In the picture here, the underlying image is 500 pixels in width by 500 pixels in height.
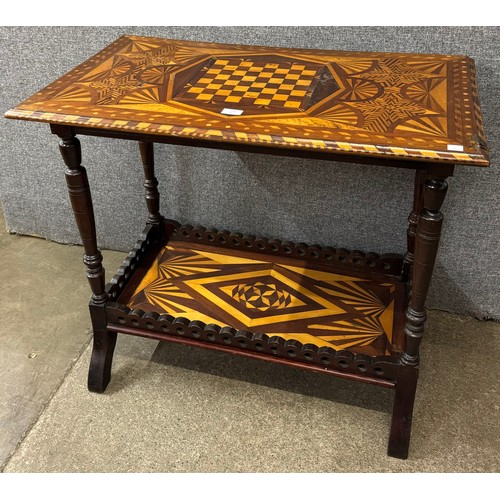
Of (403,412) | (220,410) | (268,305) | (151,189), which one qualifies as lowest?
(220,410)

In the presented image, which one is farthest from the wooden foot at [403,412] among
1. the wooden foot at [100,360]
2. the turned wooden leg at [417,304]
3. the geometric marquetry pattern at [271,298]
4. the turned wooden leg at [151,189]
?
the turned wooden leg at [151,189]

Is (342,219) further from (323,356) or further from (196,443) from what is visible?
(196,443)

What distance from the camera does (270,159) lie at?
192cm

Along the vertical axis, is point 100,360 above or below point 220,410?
above

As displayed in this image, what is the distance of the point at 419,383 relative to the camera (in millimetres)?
1813

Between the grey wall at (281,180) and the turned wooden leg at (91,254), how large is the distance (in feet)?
1.76

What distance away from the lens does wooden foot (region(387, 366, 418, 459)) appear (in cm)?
151

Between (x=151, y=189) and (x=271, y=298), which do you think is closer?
(x=271, y=298)

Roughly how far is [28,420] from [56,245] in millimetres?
874

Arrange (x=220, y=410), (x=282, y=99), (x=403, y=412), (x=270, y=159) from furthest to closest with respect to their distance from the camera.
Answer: (x=270, y=159)
(x=220, y=410)
(x=403, y=412)
(x=282, y=99)

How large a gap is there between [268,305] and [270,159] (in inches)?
18.8

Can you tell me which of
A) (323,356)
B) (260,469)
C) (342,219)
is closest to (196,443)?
(260,469)

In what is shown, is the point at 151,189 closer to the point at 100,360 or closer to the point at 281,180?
the point at 281,180

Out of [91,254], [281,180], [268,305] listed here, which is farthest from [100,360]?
[281,180]
